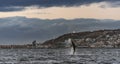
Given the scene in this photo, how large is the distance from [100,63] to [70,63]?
632 cm

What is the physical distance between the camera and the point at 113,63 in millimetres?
102750

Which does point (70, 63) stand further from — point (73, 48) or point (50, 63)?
point (73, 48)

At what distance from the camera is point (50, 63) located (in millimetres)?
104312

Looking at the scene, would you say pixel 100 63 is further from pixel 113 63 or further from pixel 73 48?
pixel 73 48

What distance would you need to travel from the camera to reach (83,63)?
103875mm

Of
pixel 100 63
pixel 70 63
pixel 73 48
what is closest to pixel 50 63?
pixel 70 63

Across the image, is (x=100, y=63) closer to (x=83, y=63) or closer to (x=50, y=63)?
(x=83, y=63)

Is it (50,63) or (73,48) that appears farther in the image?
(73,48)

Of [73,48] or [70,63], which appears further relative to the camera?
[73,48]

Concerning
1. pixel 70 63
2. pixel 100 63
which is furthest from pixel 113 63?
pixel 70 63

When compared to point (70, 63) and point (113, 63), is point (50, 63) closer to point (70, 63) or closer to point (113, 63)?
point (70, 63)

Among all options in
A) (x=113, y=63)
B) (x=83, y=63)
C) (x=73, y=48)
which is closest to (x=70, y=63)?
(x=83, y=63)

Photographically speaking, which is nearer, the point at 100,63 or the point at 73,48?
the point at 100,63

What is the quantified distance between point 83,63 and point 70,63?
9.08 ft
